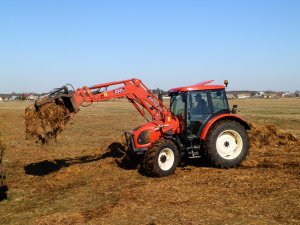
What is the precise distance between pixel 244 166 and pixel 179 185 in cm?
287

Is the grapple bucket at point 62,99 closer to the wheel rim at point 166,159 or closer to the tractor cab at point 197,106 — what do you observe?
the wheel rim at point 166,159

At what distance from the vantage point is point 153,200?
28.8 ft

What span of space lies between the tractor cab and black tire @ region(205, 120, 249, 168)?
371 mm

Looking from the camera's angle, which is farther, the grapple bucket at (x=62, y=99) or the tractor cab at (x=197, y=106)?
the tractor cab at (x=197, y=106)

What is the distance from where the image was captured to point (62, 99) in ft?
35.7

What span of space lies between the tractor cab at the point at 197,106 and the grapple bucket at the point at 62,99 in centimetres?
300

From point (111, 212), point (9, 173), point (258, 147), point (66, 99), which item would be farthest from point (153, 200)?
point (258, 147)

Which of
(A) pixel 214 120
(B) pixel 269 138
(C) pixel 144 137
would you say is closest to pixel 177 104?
(A) pixel 214 120

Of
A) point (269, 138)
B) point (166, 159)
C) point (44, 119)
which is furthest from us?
point (269, 138)

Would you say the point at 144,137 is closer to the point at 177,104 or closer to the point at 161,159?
the point at 161,159

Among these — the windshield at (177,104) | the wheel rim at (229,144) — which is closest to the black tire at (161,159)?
the windshield at (177,104)

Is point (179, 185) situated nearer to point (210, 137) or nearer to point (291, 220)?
point (210, 137)

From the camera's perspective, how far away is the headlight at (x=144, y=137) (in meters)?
11.7

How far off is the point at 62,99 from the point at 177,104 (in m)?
3.35
